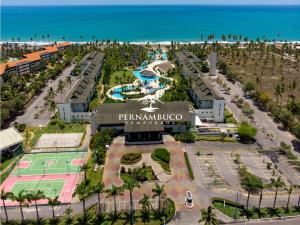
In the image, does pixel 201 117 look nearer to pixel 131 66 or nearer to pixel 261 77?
pixel 261 77

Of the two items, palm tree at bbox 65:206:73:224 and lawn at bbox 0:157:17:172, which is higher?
lawn at bbox 0:157:17:172

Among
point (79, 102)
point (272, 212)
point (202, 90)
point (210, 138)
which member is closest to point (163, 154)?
point (210, 138)

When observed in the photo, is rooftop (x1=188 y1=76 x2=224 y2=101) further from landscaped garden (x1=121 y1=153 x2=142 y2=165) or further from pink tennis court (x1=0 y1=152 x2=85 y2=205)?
pink tennis court (x1=0 y1=152 x2=85 y2=205)

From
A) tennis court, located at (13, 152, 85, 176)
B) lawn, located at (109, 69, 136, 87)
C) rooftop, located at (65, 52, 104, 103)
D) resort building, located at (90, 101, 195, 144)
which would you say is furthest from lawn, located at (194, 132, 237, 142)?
lawn, located at (109, 69, 136, 87)

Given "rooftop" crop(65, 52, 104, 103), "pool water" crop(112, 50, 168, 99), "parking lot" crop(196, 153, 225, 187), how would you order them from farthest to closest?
"pool water" crop(112, 50, 168, 99), "rooftop" crop(65, 52, 104, 103), "parking lot" crop(196, 153, 225, 187)

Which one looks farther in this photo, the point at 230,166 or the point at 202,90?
the point at 202,90

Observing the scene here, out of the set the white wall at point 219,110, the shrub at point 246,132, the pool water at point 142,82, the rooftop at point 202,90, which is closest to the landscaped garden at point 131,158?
the shrub at point 246,132

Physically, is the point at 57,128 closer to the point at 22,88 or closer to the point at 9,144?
the point at 9,144
